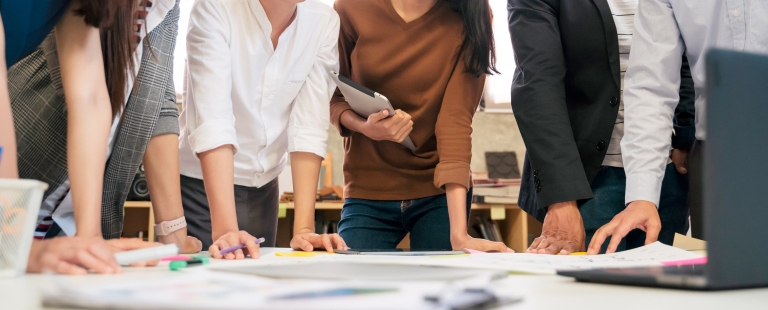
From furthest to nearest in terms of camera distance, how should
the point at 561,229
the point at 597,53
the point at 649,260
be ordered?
the point at 597,53 → the point at 561,229 → the point at 649,260

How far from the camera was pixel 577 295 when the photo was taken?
50 cm

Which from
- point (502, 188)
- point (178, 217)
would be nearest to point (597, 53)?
point (178, 217)

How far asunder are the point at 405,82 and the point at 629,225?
2.21 ft

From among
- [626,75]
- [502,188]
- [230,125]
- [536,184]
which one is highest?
[626,75]

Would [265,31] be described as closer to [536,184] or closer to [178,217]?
[178,217]

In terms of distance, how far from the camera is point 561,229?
1.20 metres

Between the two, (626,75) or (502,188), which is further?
(502,188)

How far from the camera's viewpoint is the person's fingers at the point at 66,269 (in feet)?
2.07

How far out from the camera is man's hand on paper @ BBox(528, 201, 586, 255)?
3.77 ft

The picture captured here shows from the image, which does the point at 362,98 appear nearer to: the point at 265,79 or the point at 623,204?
the point at 265,79

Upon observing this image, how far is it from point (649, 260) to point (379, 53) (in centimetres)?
88

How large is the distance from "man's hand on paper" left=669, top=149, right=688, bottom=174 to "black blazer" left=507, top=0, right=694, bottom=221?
96 mm

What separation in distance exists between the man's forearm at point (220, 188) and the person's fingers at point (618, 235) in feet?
2.03

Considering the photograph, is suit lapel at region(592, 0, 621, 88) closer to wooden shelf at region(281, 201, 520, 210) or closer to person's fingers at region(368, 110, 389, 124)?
person's fingers at region(368, 110, 389, 124)
